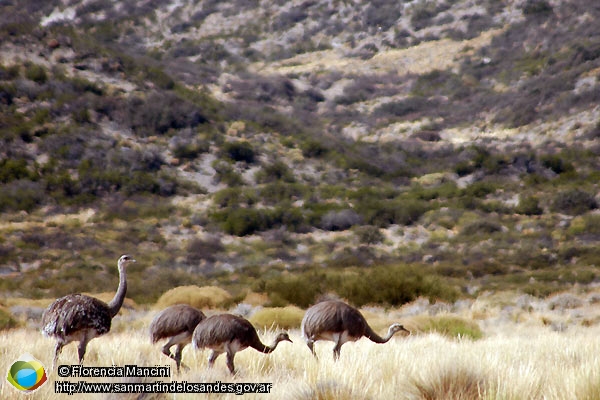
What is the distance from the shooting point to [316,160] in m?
50.4

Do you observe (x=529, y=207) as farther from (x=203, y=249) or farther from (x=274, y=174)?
(x=203, y=249)

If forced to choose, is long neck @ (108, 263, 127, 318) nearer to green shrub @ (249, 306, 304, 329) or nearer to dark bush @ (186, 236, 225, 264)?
green shrub @ (249, 306, 304, 329)

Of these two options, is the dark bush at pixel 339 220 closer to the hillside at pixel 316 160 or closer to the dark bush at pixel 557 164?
the hillside at pixel 316 160

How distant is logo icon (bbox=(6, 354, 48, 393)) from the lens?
170 inches

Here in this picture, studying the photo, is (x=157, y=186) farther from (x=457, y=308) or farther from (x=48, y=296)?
(x=457, y=308)

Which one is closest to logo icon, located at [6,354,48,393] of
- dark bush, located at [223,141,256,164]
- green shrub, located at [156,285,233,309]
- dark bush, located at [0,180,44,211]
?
green shrub, located at [156,285,233,309]

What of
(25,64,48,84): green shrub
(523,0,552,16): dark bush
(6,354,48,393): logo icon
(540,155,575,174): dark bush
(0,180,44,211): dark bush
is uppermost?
(523,0,552,16): dark bush

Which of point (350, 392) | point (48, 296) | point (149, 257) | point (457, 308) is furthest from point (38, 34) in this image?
point (350, 392)

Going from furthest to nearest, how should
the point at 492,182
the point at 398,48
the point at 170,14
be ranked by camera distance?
the point at 170,14
the point at 398,48
the point at 492,182

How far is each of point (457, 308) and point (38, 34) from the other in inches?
1784

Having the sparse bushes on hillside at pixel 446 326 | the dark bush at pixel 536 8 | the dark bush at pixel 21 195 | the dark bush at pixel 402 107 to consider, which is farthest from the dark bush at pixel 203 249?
the dark bush at pixel 536 8

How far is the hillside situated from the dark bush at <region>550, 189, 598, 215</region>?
0.11 metres

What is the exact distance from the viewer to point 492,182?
44.5 metres

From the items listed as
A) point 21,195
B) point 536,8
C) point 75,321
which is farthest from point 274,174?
point 536,8
